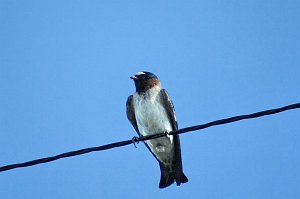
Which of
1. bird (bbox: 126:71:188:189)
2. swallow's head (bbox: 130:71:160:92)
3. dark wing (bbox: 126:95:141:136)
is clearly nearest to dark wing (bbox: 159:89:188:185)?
bird (bbox: 126:71:188:189)

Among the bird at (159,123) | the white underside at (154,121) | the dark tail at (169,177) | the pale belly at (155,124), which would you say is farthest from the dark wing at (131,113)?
the dark tail at (169,177)

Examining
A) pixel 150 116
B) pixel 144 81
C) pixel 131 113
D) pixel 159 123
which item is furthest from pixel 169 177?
pixel 144 81

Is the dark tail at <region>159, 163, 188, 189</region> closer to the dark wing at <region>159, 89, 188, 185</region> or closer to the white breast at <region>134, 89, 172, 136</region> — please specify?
the dark wing at <region>159, 89, 188, 185</region>

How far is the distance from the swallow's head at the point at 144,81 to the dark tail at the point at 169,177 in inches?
47.5

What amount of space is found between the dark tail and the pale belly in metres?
0.13

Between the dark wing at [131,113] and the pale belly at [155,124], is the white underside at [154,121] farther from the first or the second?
the dark wing at [131,113]

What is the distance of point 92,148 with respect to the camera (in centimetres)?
521

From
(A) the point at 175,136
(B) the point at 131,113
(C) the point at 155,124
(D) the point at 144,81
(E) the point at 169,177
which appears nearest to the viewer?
(C) the point at 155,124

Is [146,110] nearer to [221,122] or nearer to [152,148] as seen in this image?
[152,148]

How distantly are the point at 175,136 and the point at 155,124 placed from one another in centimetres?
37

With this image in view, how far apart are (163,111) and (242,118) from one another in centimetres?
381

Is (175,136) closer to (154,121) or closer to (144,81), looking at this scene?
(154,121)

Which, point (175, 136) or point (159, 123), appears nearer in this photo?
point (159, 123)

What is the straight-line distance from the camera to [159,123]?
848 cm
